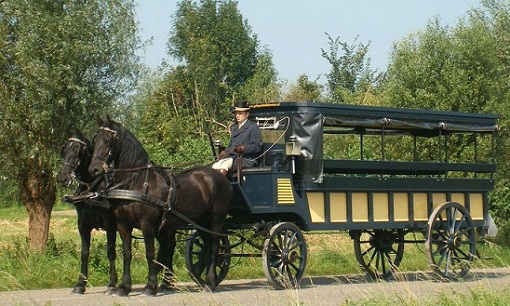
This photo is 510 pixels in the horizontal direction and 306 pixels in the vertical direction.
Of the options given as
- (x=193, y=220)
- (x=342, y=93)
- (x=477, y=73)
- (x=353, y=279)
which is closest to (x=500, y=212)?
(x=477, y=73)

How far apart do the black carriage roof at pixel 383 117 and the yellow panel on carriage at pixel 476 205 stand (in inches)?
47.2

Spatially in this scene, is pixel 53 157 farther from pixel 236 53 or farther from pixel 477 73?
pixel 236 53

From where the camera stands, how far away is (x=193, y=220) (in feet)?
53.4

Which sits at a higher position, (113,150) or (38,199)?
(113,150)

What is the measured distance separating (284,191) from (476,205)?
4.91m

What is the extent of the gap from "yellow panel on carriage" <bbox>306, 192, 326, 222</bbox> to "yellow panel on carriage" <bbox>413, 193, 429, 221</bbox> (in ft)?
7.29

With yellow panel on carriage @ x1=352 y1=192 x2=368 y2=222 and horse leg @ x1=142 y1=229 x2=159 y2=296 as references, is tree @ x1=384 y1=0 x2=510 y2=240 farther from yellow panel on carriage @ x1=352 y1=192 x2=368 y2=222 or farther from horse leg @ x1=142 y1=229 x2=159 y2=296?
horse leg @ x1=142 y1=229 x2=159 y2=296

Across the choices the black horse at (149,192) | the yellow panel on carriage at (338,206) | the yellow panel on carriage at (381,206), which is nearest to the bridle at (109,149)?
the black horse at (149,192)

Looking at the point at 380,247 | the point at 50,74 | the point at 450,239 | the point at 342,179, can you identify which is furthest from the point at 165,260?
the point at 450,239

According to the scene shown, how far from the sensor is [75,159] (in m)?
15.6

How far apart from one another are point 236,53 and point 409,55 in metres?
40.4

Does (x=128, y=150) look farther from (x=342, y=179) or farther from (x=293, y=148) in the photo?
(x=342, y=179)

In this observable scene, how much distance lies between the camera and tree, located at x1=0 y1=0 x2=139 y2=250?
1966 centimetres

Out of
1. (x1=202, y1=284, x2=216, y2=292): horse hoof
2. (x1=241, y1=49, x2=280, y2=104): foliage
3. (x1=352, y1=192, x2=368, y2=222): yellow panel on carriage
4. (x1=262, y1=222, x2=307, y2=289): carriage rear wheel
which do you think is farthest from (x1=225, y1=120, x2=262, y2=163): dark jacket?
(x1=241, y1=49, x2=280, y2=104): foliage
